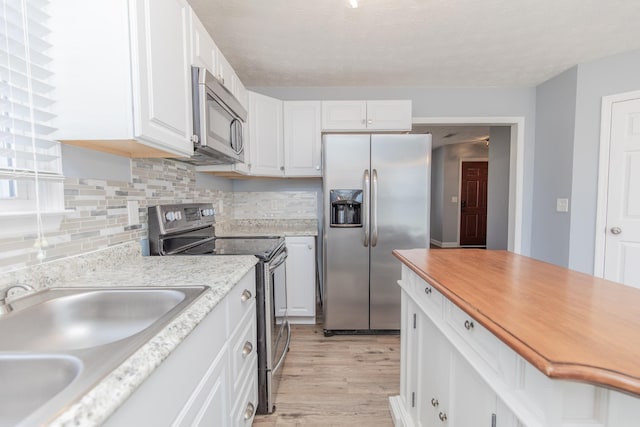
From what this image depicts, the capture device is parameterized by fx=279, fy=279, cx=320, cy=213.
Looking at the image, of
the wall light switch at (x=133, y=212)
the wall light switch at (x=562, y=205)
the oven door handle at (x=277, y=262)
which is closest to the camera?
the wall light switch at (x=133, y=212)

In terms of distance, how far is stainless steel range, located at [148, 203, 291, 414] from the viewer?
1.52 metres

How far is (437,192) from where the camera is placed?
20.8 ft

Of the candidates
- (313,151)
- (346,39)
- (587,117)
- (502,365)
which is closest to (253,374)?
(502,365)

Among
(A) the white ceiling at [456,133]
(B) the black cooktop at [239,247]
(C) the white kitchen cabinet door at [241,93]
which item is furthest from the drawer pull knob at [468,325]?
(A) the white ceiling at [456,133]

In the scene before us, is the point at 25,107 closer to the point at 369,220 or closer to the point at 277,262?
the point at 277,262

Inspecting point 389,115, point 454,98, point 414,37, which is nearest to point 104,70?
point 414,37

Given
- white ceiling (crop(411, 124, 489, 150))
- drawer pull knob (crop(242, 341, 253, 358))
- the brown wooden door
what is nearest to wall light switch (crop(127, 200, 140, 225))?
drawer pull knob (crop(242, 341, 253, 358))

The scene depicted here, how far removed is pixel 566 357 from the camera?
1.64ft

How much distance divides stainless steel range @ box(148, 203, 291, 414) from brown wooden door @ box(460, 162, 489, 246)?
5551mm

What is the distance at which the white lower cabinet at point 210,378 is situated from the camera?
1.88 ft

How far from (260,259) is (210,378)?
2.24ft

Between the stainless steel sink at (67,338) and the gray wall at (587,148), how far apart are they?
316 centimetres

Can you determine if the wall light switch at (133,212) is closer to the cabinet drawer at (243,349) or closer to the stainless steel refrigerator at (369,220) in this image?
the cabinet drawer at (243,349)

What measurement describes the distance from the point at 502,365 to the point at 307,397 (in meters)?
1.35
